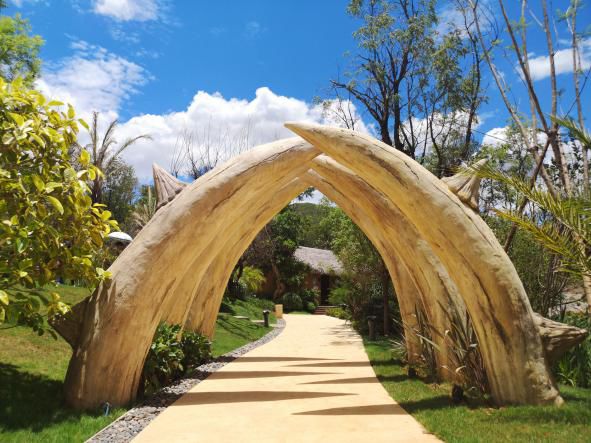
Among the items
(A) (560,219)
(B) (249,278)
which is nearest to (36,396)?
(A) (560,219)

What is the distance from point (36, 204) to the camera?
478 cm

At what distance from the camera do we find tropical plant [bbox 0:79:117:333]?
4.52 m

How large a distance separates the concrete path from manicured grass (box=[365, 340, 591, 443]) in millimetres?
282

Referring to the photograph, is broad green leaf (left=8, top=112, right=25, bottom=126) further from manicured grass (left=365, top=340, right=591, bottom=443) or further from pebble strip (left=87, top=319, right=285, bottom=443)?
manicured grass (left=365, top=340, right=591, bottom=443)

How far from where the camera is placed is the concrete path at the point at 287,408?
17.6 ft

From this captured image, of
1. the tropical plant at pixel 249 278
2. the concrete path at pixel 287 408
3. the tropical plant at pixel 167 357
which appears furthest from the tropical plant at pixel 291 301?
the tropical plant at pixel 167 357

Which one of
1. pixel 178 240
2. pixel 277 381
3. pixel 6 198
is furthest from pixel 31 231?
pixel 277 381

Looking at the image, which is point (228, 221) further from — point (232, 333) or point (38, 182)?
point (232, 333)

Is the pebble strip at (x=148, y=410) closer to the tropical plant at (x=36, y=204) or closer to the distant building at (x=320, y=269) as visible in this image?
the tropical plant at (x=36, y=204)

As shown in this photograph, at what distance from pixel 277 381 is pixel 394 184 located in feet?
15.4

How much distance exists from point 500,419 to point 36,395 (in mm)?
5816

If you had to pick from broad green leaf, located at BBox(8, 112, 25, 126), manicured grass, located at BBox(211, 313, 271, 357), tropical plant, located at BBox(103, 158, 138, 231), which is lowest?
manicured grass, located at BBox(211, 313, 271, 357)

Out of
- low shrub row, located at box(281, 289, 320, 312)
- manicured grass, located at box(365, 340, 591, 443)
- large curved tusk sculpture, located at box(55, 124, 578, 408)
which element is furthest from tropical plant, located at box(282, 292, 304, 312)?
large curved tusk sculpture, located at box(55, 124, 578, 408)

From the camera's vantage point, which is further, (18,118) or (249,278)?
(249,278)
